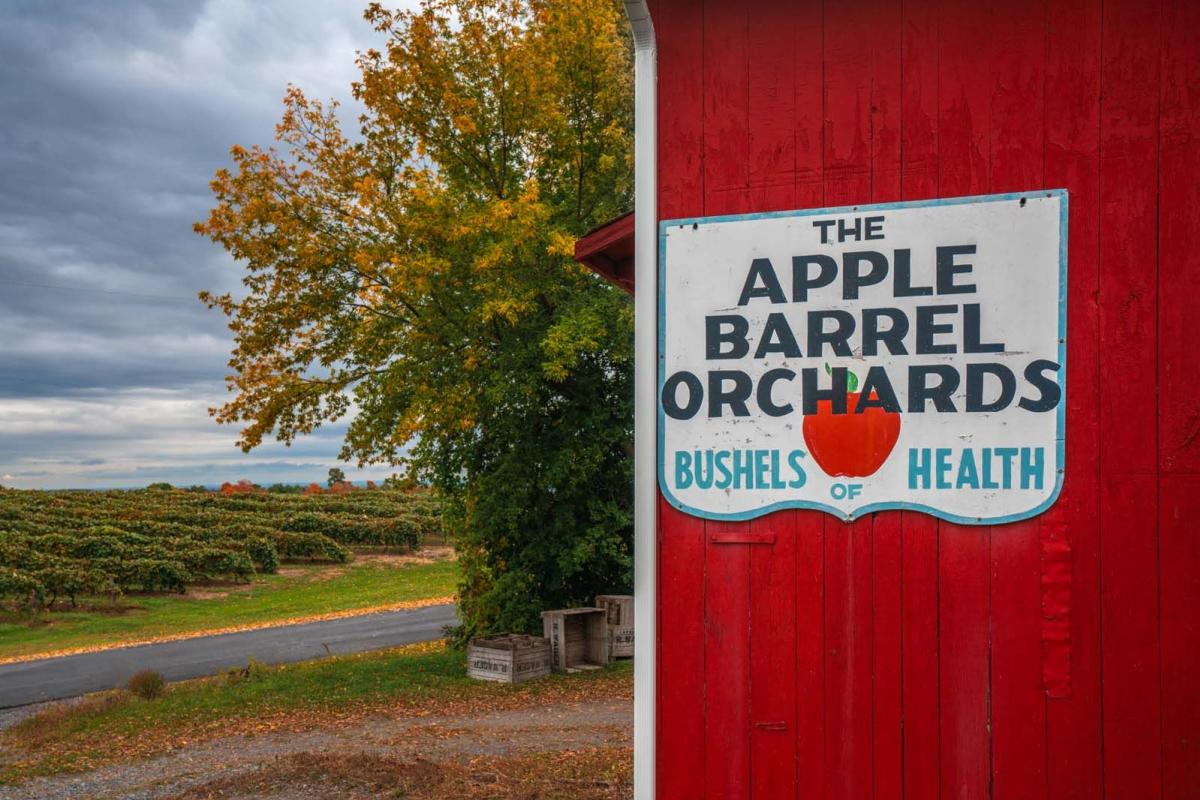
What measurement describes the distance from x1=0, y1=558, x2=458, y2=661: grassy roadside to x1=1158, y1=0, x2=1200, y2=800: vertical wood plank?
1969cm

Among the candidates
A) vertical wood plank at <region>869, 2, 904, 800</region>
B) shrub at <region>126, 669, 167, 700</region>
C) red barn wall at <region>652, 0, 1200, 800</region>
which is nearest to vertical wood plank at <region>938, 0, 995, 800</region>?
red barn wall at <region>652, 0, 1200, 800</region>

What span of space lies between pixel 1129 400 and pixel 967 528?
0.73 metres

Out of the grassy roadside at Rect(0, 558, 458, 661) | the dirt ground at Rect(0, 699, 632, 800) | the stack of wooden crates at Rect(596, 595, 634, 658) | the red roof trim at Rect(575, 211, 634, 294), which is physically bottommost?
the grassy roadside at Rect(0, 558, 458, 661)

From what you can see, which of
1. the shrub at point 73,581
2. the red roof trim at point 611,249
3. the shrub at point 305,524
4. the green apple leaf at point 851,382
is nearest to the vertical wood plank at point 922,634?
the green apple leaf at point 851,382

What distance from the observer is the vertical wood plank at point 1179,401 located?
10.7ft

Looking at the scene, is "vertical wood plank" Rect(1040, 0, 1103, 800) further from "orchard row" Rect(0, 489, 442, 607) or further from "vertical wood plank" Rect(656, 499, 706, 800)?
"orchard row" Rect(0, 489, 442, 607)

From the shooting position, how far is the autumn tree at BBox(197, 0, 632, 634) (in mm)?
13102

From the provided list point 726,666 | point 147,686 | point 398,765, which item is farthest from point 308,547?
point 726,666

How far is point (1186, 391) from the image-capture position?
10.9 ft

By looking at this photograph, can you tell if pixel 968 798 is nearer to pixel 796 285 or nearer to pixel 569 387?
pixel 796 285

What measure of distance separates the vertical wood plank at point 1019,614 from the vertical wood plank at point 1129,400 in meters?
0.22

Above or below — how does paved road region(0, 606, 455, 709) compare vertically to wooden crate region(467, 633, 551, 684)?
below

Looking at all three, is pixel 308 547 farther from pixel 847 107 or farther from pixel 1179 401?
pixel 1179 401

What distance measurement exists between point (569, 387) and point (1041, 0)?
10.5 metres
